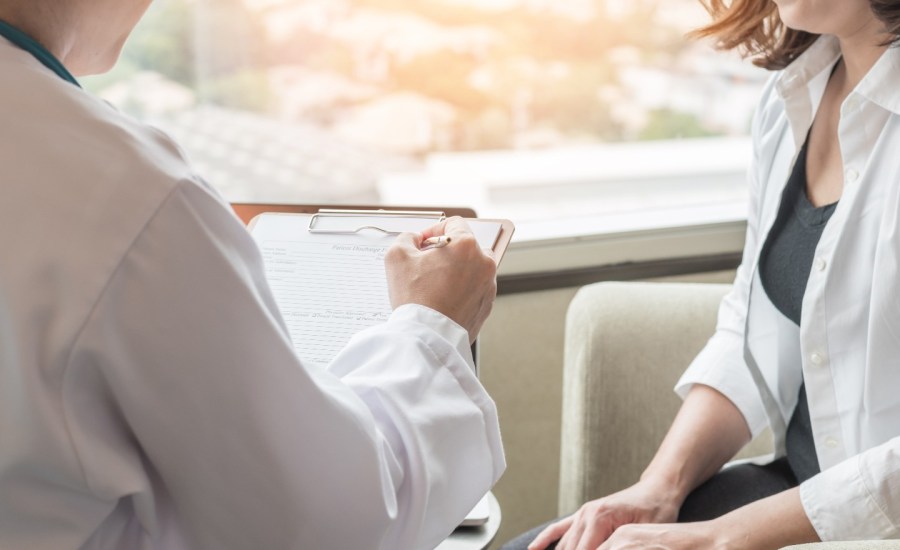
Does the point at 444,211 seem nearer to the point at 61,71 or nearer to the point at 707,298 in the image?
the point at 61,71

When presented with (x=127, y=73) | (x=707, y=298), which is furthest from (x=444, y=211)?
(x=127, y=73)

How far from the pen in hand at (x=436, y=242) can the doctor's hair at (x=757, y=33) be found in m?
0.65

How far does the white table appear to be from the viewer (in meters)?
0.96

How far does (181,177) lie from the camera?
62cm

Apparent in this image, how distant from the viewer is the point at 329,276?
0.96 m

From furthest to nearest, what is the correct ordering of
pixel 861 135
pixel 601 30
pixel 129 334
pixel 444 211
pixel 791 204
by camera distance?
pixel 601 30
pixel 791 204
pixel 861 135
pixel 444 211
pixel 129 334

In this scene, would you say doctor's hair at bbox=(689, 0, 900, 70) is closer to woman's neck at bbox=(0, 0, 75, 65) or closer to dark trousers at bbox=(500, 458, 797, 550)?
dark trousers at bbox=(500, 458, 797, 550)

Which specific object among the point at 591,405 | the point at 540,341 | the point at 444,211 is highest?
the point at 444,211

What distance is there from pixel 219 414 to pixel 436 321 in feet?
0.80

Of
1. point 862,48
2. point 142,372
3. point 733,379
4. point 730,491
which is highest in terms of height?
point 862,48

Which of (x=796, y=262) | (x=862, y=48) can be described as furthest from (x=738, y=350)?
(x=862, y=48)

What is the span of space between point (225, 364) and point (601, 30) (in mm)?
1508

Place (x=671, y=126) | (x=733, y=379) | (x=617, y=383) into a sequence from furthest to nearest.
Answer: (x=671, y=126)
(x=617, y=383)
(x=733, y=379)

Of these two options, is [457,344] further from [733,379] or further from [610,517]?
[733,379]
